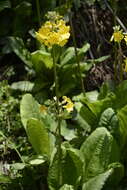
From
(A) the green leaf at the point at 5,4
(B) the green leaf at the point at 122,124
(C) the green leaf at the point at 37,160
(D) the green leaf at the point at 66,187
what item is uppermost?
(A) the green leaf at the point at 5,4

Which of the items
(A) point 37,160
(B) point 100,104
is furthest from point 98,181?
(B) point 100,104

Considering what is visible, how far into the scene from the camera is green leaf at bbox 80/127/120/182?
286 cm

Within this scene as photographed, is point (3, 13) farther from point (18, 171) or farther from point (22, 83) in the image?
point (18, 171)

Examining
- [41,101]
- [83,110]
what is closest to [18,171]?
[83,110]

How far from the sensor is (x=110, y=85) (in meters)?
3.70

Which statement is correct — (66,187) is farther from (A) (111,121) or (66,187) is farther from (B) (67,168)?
(A) (111,121)

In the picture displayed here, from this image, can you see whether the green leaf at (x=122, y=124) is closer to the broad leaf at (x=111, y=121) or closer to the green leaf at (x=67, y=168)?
the broad leaf at (x=111, y=121)

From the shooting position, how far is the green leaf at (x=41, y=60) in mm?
3961

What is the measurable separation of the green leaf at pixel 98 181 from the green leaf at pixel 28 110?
0.74 m

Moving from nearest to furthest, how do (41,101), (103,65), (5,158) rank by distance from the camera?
1. (5,158)
2. (41,101)
3. (103,65)

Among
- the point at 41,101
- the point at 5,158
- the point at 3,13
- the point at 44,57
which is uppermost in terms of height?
the point at 3,13

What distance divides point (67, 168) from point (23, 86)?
4.61 feet

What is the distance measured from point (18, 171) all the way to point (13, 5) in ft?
6.69

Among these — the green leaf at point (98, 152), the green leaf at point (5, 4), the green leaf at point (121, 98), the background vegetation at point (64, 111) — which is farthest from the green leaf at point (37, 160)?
the green leaf at point (5, 4)
